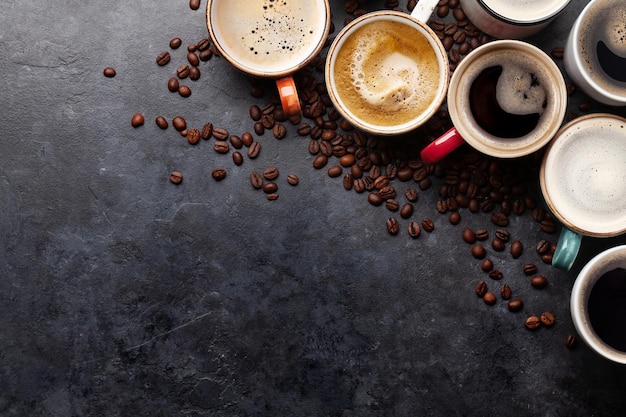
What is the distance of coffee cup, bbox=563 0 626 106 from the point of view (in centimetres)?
151

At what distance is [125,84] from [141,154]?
0.18 m

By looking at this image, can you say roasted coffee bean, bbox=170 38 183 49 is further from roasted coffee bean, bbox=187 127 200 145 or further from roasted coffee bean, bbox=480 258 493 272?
roasted coffee bean, bbox=480 258 493 272

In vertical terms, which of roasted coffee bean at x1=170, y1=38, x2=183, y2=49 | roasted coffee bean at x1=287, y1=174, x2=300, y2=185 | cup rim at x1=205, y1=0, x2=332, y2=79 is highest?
cup rim at x1=205, y1=0, x2=332, y2=79

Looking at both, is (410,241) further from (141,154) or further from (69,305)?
(69,305)

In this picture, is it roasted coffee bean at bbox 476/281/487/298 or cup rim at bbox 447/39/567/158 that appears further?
roasted coffee bean at bbox 476/281/487/298

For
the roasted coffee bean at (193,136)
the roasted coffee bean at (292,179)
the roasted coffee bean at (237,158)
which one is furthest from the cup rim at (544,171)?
the roasted coffee bean at (193,136)

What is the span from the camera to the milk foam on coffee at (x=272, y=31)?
155cm

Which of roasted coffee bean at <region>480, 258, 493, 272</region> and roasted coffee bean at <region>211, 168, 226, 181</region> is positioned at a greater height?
roasted coffee bean at <region>211, 168, 226, 181</region>

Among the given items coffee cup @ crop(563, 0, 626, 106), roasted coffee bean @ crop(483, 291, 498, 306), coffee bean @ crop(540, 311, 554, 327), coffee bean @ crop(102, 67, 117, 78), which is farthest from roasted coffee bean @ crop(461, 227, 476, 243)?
coffee bean @ crop(102, 67, 117, 78)

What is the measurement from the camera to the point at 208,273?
161 centimetres

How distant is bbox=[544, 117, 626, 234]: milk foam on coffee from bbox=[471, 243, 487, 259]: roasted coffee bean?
207 millimetres

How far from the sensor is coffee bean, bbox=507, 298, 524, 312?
5.17 ft

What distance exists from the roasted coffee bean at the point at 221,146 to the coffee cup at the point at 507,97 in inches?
19.0

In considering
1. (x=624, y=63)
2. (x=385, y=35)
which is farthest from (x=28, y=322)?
(x=624, y=63)
